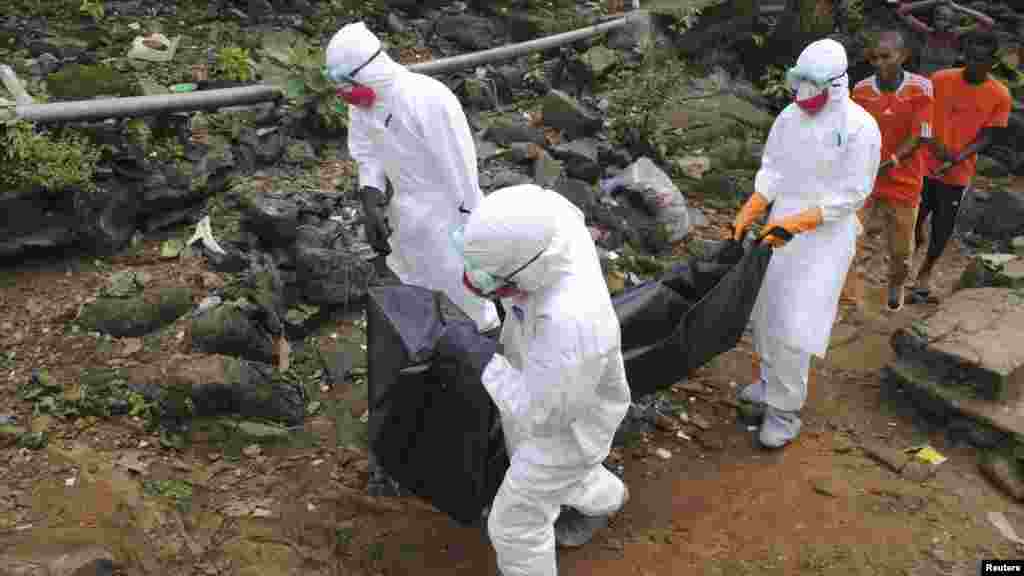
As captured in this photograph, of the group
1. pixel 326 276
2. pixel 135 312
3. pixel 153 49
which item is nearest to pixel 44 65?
pixel 153 49

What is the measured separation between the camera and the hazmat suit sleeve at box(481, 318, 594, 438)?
280 centimetres

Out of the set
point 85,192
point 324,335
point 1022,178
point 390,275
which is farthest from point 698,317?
point 1022,178

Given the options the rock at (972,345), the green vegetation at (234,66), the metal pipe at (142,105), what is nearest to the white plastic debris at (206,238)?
the metal pipe at (142,105)

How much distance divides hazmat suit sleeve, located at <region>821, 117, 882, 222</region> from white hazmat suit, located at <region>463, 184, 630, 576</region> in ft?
5.58

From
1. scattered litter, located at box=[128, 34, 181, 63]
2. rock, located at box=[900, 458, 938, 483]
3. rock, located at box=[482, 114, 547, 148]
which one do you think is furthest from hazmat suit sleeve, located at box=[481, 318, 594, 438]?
scattered litter, located at box=[128, 34, 181, 63]

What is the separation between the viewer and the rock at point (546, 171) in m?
6.22

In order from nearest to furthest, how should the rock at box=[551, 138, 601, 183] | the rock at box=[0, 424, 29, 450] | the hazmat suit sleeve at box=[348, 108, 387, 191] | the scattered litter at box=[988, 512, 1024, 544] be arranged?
the rock at box=[0, 424, 29, 450] < the scattered litter at box=[988, 512, 1024, 544] < the hazmat suit sleeve at box=[348, 108, 387, 191] < the rock at box=[551, 138, 601, 183]

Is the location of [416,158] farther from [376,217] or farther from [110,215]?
[110,215]

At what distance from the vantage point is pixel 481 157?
6453mm

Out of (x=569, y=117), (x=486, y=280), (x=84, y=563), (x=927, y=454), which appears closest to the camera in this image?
(x=486, y=280)

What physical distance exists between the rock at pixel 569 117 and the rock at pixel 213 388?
3.77 meters

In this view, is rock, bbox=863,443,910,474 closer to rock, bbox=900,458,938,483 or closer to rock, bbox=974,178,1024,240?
rock, bbox=900,458,938,483

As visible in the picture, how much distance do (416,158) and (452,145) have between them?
25cm

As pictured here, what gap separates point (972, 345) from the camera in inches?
183
